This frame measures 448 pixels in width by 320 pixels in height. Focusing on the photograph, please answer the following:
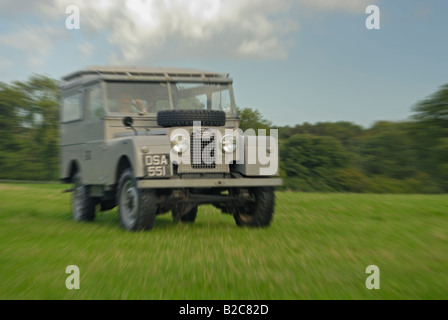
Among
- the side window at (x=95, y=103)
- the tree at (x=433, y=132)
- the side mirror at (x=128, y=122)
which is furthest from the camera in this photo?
the tree at (x=433, y=132)

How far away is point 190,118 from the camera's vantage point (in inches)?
400

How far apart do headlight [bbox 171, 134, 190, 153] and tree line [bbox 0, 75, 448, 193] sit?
63389 mm

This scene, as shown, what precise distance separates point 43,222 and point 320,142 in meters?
82.9

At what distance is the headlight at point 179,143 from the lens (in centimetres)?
999

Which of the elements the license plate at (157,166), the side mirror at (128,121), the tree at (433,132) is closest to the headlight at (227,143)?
the license plate at (157,166)

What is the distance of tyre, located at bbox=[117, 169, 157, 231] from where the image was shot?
9805 millimetres

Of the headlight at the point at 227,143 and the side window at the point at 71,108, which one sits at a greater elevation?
the side window at the point at 71,108

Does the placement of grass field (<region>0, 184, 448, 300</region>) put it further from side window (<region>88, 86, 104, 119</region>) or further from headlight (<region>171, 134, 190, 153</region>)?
side window (<region>88, 86, 104, 119</region>)

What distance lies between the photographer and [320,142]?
93.2m

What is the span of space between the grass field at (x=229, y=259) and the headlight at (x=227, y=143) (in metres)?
1.28
